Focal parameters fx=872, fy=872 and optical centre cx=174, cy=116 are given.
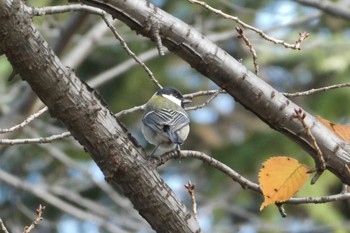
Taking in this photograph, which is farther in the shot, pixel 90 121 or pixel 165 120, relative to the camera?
pixel 165 120

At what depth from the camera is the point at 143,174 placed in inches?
89.4

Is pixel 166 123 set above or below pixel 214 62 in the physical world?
above

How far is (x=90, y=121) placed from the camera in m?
2.18

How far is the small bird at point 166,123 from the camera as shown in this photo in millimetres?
3785

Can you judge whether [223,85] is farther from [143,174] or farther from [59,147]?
[59,147]

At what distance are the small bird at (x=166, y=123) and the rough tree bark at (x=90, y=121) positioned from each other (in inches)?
49.0

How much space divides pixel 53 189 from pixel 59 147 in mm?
959

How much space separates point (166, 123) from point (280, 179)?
1.42 m

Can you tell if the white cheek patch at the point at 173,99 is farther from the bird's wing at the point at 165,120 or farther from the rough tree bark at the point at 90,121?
the rough tree bark at the point at 90,121

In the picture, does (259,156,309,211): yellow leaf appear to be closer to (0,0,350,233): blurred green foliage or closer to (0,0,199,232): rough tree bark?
(0,0,199,232): rough tree bark

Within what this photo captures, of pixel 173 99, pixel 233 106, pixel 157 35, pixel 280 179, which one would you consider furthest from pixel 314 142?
pixel 233 106

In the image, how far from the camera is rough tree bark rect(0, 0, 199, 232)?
2014 millimetres

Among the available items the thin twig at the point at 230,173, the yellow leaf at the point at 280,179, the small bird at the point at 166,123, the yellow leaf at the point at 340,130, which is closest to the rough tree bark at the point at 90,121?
the thin twig at the point at 230,173

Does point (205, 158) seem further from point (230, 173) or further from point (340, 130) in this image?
point (340, 130)
